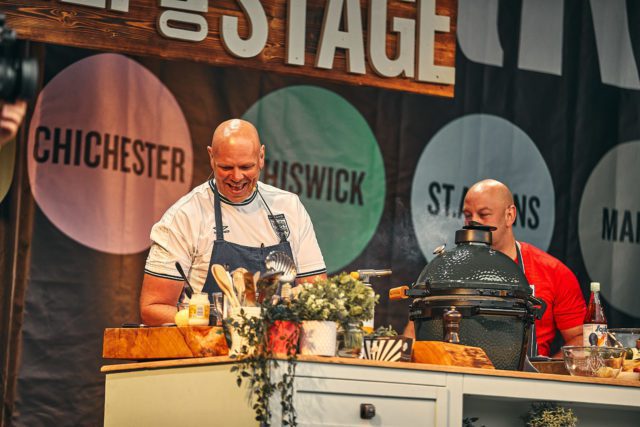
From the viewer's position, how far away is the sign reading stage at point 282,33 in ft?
15.3

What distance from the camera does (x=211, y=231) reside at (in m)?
3.91

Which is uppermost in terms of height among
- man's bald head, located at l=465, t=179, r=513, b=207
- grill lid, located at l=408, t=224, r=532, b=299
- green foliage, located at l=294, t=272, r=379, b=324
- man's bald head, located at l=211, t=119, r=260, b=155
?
man's bald head, located at l=211, t=119, r=260, b=155

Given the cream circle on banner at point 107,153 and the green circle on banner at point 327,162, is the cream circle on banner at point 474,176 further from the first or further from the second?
the cream circle on banner at point 107,153

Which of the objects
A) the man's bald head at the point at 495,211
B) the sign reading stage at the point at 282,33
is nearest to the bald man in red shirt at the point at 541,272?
the man's bald head at the point at 495,211

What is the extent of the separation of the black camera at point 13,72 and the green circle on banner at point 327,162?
275cm

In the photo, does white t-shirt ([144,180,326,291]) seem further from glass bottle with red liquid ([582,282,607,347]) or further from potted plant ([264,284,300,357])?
potted plant ([264,284,300,357])

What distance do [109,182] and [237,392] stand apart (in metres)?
2.15

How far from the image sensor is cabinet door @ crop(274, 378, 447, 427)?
2.70 metres

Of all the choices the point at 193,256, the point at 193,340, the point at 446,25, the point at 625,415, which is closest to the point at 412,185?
the point at 446,25

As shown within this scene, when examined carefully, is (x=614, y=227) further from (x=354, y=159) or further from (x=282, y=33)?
(x=282, y=33)

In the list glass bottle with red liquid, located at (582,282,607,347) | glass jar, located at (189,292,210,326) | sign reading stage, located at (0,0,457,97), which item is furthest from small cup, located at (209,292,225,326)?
sign reading stage, located at (0,0,457,97)

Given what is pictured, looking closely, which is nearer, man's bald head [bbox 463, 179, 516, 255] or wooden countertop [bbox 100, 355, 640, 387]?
wooden countertop [bbox 100, 355, 640, 387]

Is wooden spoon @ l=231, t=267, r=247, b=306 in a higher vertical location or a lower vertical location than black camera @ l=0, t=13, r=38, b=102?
lower

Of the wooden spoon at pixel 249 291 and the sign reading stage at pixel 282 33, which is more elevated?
the sign reading stage at pixel 282 33
